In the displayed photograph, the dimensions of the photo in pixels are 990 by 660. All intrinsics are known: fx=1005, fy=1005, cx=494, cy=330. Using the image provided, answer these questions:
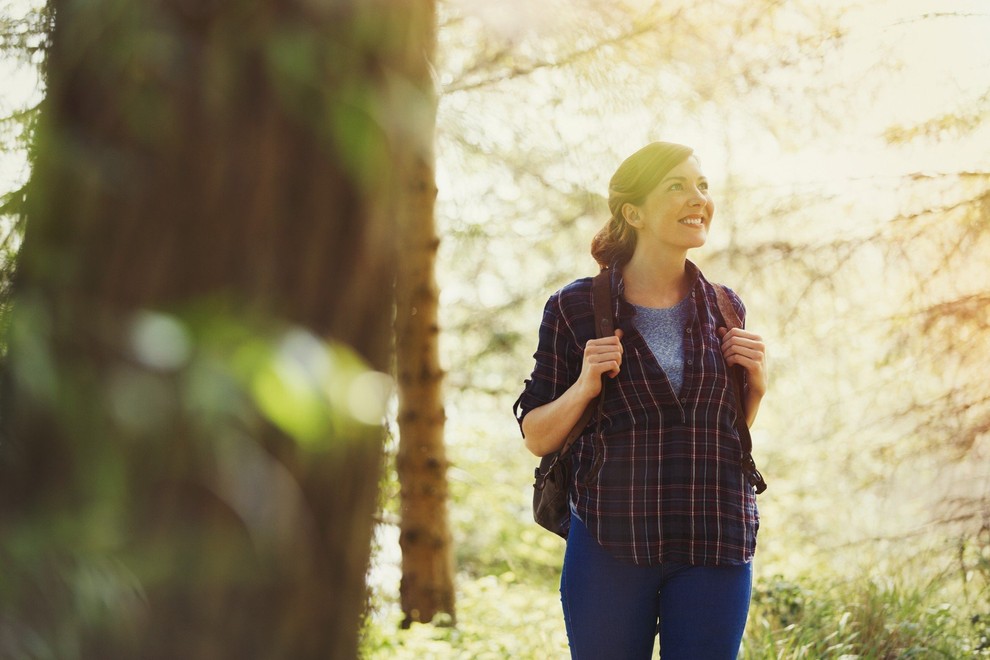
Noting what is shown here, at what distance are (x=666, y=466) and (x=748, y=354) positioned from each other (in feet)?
1.26

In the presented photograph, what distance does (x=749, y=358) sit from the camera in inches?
108

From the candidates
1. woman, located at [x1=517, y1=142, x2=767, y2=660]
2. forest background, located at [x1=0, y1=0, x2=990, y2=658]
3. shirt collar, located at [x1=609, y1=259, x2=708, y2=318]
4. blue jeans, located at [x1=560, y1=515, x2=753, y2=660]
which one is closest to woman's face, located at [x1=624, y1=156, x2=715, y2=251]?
woman, located at [x1=517, y1=142, x2=767, y2=660]

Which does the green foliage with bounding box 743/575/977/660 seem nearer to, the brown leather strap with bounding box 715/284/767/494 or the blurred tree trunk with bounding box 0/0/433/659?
the brown leather strap with bounding box 715/284/767/494

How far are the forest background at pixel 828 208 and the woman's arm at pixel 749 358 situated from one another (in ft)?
7.44

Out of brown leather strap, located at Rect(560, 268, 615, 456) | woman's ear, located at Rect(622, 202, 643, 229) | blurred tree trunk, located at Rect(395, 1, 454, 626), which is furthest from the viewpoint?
blurred tree trunk, located at Rect(395, 1, 454, 626)

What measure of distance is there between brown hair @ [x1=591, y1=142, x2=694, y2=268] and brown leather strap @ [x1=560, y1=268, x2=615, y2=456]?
156 millimetres

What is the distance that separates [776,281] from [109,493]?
5.80m

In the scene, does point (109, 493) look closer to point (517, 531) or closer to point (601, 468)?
point (601, 468)

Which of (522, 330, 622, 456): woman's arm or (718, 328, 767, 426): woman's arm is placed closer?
(522, 330, 622, 456): woman's arm

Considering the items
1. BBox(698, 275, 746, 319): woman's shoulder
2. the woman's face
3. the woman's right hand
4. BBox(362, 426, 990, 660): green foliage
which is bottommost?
BBox(362, 426, 990, 660): green foliage

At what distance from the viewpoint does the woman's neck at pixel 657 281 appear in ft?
9.49

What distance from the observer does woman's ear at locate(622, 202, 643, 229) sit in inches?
116

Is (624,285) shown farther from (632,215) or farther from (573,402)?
(573,402)

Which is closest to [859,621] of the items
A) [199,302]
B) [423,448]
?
[423,448]
